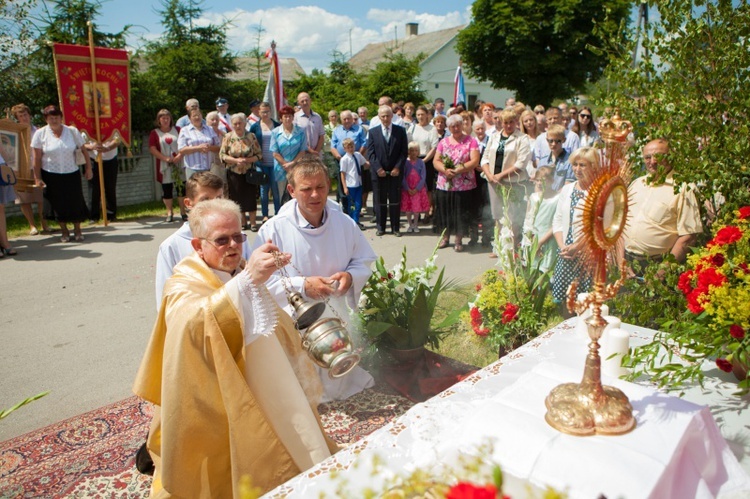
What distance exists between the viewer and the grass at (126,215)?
34.2 feet

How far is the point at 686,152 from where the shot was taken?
257 centimetres

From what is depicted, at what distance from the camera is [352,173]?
33.4 feet

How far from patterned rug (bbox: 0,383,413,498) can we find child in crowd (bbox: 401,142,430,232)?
5.95m

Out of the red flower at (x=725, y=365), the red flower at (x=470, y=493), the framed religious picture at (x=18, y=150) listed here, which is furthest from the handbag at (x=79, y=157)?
the red flower at (x=470, y=493)

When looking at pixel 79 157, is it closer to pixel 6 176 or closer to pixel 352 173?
pixel 6 176

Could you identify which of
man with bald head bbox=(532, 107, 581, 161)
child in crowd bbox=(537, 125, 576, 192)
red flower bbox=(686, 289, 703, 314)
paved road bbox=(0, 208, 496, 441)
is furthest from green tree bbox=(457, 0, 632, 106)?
red flower bbox=(686, 289, 703, 314)

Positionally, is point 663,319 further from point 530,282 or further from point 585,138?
point 585,138

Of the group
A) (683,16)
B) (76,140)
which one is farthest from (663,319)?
(76,140)

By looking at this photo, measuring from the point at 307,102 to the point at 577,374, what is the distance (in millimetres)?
9351

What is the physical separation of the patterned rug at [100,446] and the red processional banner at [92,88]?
728 cm

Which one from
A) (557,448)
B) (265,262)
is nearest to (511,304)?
(265,262)

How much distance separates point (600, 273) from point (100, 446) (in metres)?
3.38

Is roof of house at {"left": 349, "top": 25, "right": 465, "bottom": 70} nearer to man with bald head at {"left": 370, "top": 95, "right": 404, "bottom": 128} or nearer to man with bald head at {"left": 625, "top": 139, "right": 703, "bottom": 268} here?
man with bald head at {"left": 370, "top": 95, "right": 404, "bottom": 128}

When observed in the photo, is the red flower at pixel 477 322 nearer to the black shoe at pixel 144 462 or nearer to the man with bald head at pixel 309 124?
the black shoe at pixel 144 462
